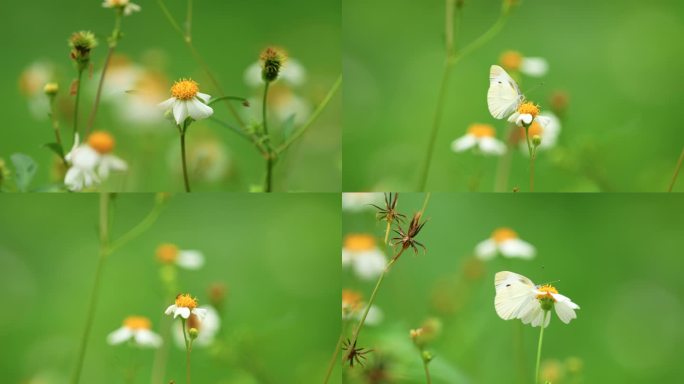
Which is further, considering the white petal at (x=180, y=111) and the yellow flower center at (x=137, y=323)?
the yellow flower center at (x=137, y=323)

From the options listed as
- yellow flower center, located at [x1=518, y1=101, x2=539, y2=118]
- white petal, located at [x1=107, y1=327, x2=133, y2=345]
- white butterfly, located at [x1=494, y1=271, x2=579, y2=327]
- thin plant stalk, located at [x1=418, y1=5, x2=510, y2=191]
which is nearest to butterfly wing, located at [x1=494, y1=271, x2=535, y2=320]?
white butterfly, located at [x1=494, y1=271, x2=579, y2=327]

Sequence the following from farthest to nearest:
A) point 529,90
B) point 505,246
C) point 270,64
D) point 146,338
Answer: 1. point 529,90
2. point 505,246
3. point 146,338
4. point 270,64

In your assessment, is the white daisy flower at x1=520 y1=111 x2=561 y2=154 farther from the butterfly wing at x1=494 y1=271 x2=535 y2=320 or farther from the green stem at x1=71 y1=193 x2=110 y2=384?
the green stem at x1=71 y1=193 x2=110 y2=384

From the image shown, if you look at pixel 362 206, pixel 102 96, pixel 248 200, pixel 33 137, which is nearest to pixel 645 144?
pixel 362 206

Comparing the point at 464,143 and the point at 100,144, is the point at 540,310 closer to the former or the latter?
the point at 464,143

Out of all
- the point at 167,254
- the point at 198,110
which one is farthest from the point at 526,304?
the point at 167,254

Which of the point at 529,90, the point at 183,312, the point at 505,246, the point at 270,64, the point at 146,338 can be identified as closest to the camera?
the point at 183,312

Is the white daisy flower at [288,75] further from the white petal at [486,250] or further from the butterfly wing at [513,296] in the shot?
the butterfly wing at [513,296]

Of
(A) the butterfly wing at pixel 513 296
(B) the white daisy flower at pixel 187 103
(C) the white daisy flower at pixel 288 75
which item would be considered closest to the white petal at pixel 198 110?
(B) the white daisy flower at pixel 187 103
